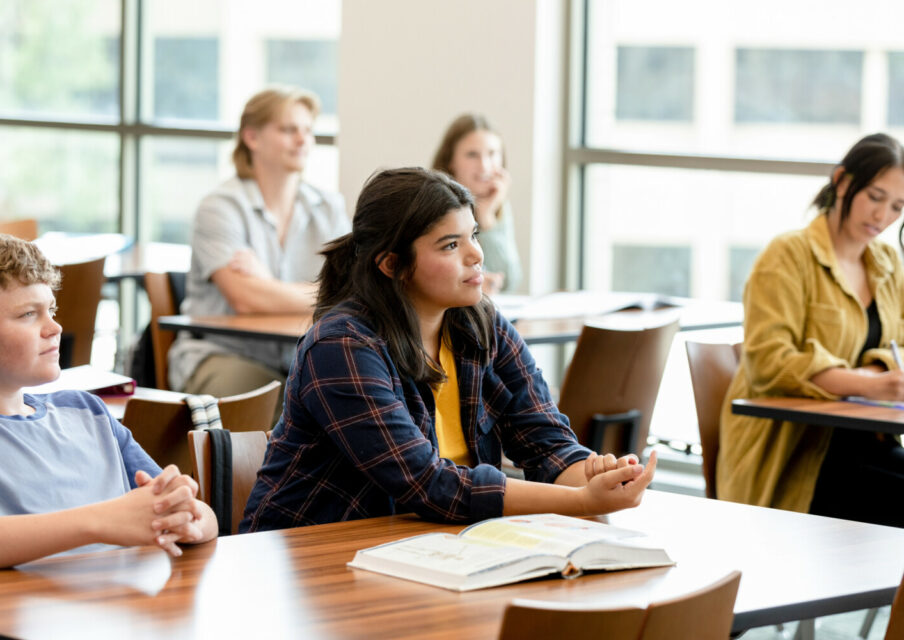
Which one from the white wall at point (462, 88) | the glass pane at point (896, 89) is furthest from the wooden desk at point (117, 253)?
the glass pane at point (896, 89)

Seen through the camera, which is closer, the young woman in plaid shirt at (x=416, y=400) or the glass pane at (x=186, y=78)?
the young woman in plaid shirt at (x=416, y=400)

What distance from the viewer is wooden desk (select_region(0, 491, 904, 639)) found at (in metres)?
1.49

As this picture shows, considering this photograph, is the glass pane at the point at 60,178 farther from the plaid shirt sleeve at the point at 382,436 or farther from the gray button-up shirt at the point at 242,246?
the plaid shirt sleeve at the point at 382,436

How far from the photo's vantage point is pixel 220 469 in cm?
225

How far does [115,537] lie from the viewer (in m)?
1.77

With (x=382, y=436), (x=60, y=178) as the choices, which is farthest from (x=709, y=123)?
(x=60, y=178)

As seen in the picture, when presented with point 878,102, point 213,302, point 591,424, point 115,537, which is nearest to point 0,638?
point 115,537

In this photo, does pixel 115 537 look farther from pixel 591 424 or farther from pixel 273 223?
pixel 273 223

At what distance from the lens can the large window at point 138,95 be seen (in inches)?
249

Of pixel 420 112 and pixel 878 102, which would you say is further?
pixel 420 112

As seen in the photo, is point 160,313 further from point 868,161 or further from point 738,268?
point 868,161

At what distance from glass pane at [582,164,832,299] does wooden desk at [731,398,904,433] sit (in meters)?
1.78

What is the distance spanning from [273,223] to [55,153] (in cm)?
305

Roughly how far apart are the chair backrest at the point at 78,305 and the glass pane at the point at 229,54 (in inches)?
78.9
